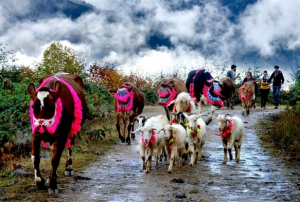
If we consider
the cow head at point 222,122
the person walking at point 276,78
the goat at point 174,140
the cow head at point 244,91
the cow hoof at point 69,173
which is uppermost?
the person walking at point 276,78

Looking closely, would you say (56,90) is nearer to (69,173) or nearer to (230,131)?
(69,173)

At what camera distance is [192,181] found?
27.1 ft

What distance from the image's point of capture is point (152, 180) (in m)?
8.39

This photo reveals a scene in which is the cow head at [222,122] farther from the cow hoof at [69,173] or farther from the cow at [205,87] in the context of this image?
the cow at [205,87]

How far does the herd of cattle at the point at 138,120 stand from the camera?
280 inches

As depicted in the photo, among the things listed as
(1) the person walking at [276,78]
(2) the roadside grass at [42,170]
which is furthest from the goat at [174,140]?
(1) the person walking at [276,78]

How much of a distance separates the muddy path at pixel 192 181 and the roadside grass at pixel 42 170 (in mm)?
278

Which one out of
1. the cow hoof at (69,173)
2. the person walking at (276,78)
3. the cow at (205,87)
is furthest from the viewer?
the person walking at (276,78)

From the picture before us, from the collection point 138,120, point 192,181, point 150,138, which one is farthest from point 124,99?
point 192,181

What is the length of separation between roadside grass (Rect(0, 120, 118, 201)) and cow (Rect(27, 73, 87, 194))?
1.07 ft

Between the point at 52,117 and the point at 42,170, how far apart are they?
90.7 inches

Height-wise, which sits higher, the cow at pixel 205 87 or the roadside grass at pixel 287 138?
the cow at pixel 205 87

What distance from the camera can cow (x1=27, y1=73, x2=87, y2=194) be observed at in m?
6.98

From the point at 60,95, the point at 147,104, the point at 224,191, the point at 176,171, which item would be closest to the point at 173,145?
the point at 176,171
